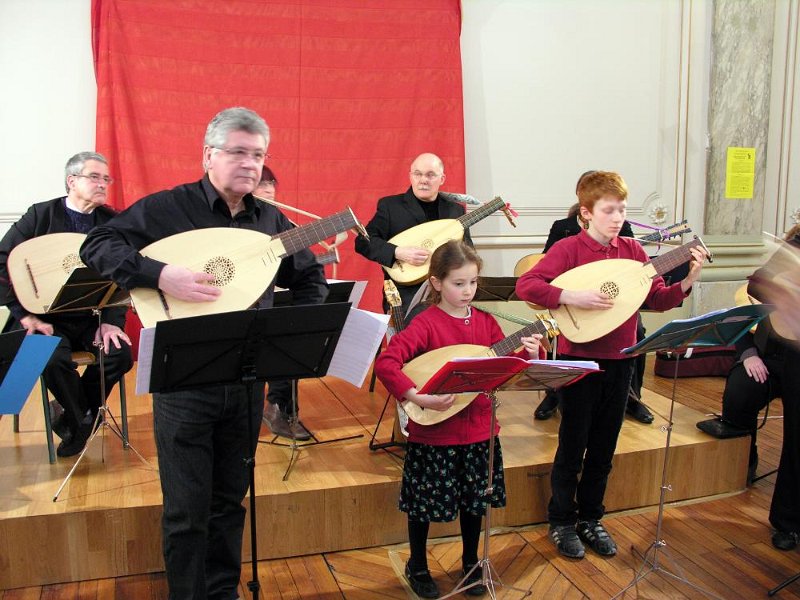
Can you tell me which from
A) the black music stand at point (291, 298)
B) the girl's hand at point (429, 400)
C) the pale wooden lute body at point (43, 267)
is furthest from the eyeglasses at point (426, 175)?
the girl's hand at point (429, 400)

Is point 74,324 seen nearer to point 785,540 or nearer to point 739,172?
point 785,540

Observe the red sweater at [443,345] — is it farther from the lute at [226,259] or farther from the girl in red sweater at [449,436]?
the lute at [226,259]

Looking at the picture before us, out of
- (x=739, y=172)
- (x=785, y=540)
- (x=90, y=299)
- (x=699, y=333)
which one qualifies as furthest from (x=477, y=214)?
(x=739, y=172)

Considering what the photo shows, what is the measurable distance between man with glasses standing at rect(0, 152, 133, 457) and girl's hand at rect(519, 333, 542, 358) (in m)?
1.95

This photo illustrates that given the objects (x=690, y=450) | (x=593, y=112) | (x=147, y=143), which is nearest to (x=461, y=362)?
(x=690, y=450)

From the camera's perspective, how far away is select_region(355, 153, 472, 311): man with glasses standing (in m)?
3.79

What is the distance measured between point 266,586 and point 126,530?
22.3 inches

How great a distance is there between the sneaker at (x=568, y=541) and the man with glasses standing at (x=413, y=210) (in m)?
1.35

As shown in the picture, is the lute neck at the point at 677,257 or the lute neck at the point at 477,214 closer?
the lute neck at the point at 677,257

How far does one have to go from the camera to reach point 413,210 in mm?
3939

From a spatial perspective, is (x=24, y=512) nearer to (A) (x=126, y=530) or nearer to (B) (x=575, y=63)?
(A) (x=126, y=530)

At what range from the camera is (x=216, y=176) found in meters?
2.05

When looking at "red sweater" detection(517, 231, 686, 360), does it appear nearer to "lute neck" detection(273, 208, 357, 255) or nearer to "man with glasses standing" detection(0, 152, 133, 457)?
"lute neck" detection(273, 208, 357, 255)

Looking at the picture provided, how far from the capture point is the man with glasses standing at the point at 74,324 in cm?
332
